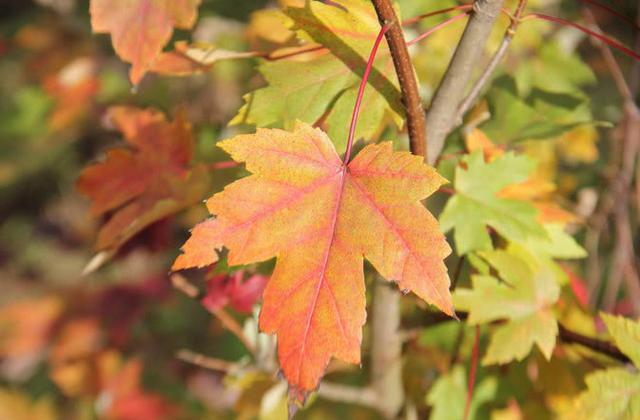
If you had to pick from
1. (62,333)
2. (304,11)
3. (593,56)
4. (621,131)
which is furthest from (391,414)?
(593,56)

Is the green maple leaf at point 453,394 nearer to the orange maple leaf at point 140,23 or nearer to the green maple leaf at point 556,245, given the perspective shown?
the green maple leaf at point 556,245

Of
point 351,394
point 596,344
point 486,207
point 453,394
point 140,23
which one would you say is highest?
point 140,23

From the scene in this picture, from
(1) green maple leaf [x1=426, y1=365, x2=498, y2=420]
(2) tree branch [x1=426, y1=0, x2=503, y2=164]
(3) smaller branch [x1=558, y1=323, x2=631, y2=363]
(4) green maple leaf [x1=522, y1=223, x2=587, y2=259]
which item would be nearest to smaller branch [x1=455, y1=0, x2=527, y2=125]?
(2) tree branch [x1=426, y1=0, x2=503, y2=164]

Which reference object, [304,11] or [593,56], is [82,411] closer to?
[304,11]

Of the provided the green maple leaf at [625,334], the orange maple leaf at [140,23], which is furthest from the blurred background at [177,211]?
the green maple leaf at [625,334]

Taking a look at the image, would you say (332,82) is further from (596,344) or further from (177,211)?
(596,344)

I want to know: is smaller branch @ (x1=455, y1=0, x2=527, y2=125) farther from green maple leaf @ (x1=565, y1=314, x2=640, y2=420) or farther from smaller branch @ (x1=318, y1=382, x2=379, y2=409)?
smaller branch @ (x1=318, y1=382, x2=379, y2=409)

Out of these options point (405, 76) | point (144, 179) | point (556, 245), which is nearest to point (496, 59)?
point (405, 76)
